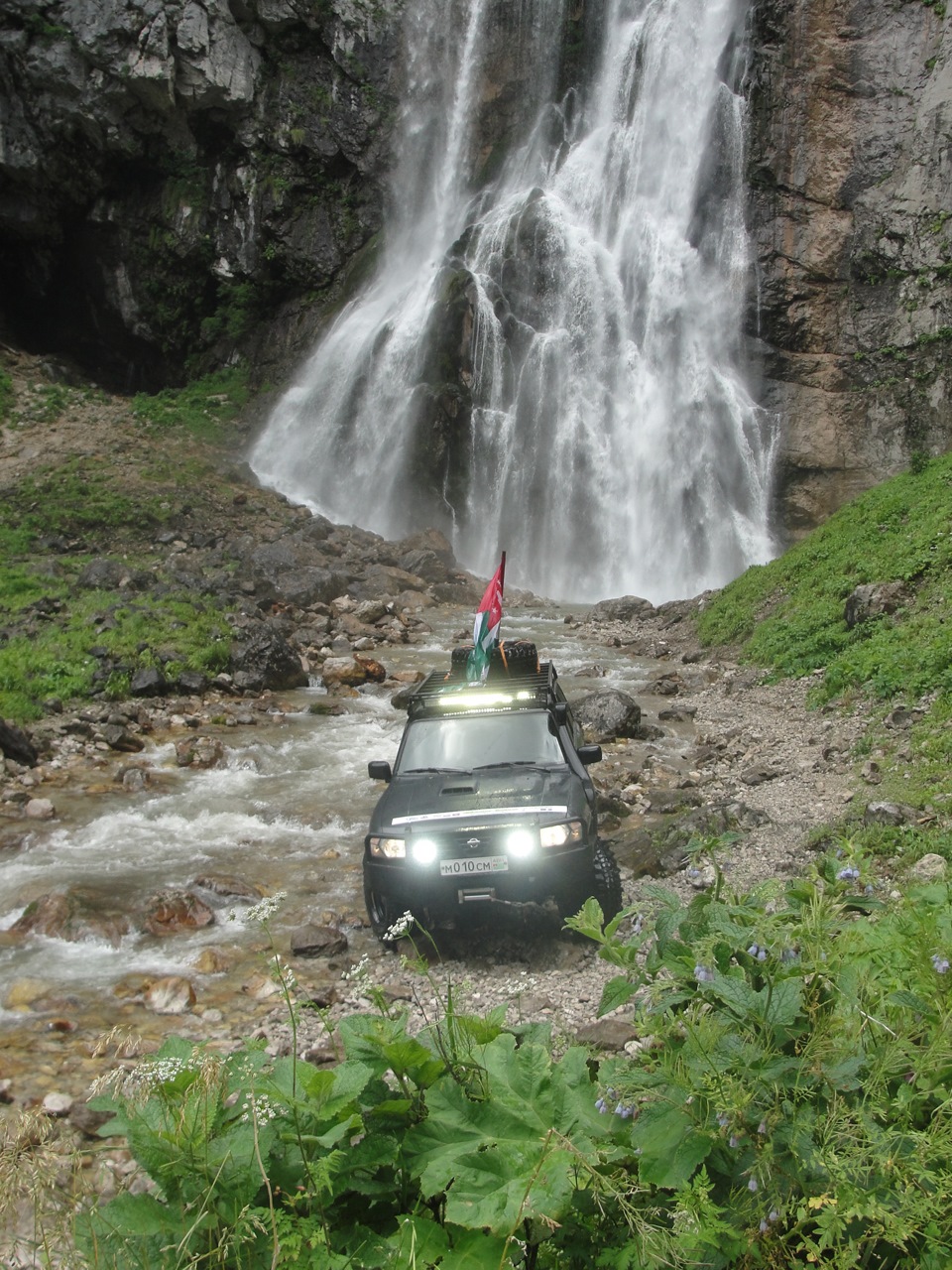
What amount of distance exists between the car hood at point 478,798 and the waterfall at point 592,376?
895 inches

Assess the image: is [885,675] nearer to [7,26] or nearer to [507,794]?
[507,794]

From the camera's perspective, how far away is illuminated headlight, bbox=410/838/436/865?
576 cm

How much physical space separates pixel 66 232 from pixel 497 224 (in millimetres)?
20021

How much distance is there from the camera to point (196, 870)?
26.5 ft

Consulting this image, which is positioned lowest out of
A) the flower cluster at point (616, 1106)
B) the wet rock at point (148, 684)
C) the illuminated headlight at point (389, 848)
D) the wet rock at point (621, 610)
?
the wet rock at point (621, 610)

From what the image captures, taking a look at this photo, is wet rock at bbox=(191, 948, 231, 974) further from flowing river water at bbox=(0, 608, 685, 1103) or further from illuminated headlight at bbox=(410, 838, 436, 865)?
illuminated headlight at bbox=(410, 838, 436, 865)

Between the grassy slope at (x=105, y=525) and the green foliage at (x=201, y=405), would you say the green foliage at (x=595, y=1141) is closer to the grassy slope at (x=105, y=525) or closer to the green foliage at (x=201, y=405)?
the grassy slope at (x=105, y=525)

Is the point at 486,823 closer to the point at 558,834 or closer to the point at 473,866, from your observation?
the point at 473,866

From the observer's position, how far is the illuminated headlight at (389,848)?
5.87m

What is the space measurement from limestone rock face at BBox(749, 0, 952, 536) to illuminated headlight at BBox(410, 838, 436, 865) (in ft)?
85.4

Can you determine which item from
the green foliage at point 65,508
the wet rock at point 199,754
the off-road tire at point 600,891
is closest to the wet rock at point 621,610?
the green foliage at point 65,508

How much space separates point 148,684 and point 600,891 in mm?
9525

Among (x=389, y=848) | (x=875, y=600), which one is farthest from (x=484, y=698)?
(x=875, y=600)

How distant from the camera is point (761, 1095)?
6.57 ft
